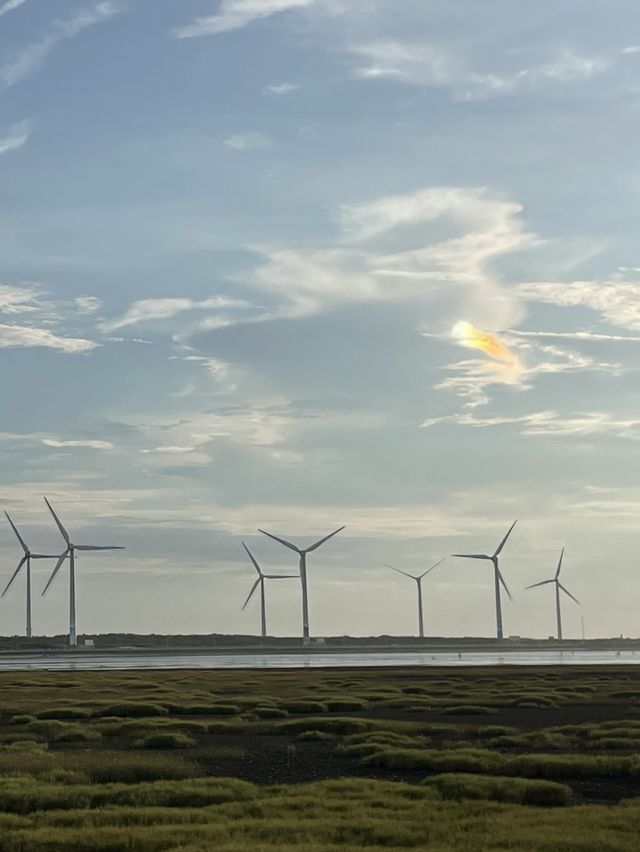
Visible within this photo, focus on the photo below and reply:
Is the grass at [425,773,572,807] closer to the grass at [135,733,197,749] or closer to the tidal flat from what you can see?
the tidal flat

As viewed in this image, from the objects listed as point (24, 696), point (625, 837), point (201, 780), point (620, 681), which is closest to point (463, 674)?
A: point (620, 681)

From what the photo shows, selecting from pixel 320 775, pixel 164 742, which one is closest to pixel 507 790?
pixel 320 775

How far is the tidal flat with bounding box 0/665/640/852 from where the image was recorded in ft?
96.4

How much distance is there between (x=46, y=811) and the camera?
33.5m

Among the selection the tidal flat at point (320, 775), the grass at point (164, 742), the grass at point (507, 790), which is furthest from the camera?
the grass at point (164, 742)

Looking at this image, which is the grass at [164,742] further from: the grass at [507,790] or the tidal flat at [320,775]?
the grass at [507,790]

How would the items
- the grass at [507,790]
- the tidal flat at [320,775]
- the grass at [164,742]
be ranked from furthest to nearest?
1. the grass at [164,742]
2. the grass at [507,790]
3. the tidal flat at [320,775]

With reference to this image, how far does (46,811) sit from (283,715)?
37.6 m

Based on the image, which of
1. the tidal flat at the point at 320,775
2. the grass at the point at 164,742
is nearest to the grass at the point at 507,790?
the tidal flat at the point at 320,775

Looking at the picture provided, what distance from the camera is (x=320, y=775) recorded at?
41969 millimetres

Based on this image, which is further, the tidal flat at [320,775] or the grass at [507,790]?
the grass at [507,790]

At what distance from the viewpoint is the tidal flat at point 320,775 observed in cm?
2938

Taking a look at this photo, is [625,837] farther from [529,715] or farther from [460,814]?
[529,715]

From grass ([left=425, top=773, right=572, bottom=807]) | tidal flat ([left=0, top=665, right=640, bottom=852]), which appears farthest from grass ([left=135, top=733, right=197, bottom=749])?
grass ([left=425, top=773, right=572, bottom=807])
